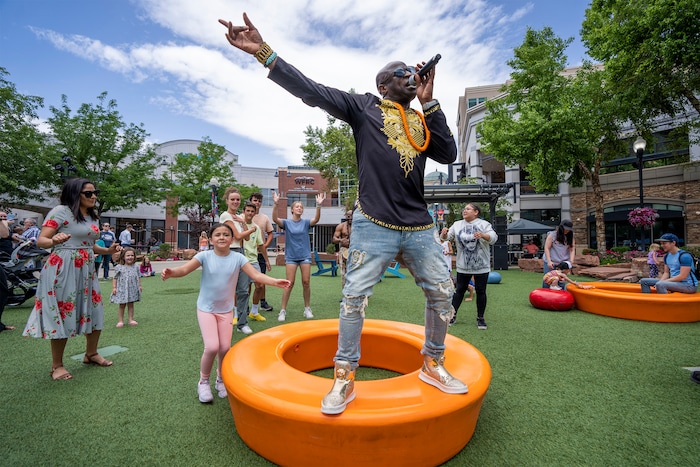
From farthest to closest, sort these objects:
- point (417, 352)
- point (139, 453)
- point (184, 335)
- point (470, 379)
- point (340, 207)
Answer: point (340, 207)
point (184, 335)
point (417, 352)
point (470, 379)
point (139, 453)

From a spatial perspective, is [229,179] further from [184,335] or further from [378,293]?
[184,335]

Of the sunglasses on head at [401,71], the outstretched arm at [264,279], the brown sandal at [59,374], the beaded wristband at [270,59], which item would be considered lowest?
the brown sandal at [59,374]

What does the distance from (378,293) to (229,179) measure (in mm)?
27149

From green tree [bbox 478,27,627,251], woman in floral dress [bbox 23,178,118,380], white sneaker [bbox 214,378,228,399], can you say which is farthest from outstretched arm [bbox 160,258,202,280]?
green tree [bbox 478,27,627,251]

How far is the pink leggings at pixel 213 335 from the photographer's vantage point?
2.82 metres

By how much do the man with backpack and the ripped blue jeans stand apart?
19.6 ft

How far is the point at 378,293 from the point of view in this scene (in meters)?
8.98

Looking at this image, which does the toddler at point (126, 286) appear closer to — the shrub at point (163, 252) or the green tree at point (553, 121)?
the green tree at point (553, 121)

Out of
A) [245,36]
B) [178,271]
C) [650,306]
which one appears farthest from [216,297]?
[650,306]

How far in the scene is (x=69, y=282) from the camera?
3.40m

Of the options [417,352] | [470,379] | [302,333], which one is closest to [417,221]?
[470,379]

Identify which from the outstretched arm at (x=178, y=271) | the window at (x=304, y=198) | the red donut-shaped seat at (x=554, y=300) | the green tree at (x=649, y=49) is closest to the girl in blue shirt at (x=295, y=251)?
the outstretched arm at (x=178, y=271)

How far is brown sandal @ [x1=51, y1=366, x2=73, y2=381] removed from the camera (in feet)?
10.7

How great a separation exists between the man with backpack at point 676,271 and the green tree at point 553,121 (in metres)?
9.85
